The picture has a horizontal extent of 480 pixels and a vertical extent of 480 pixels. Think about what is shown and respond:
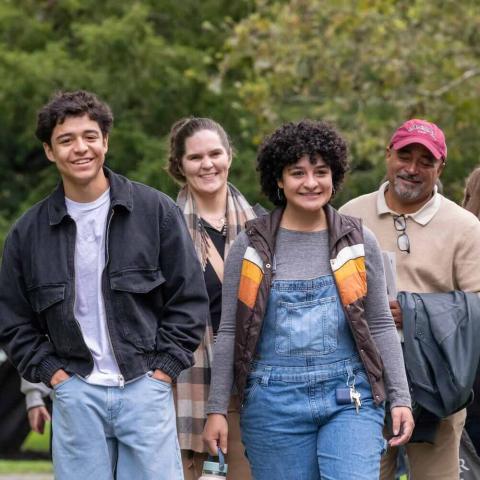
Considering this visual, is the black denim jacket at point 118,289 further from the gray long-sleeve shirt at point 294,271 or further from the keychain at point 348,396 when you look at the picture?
the keychain at point 348,396

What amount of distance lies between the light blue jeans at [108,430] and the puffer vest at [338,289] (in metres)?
0.43

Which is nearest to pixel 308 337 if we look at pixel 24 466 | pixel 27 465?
pixel 24 466

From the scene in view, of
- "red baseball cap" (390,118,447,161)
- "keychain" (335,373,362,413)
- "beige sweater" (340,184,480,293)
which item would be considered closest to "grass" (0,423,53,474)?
"beige sweater" (340,184,480,293)

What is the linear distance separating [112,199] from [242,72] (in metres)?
17.7

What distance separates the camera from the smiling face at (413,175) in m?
6.50

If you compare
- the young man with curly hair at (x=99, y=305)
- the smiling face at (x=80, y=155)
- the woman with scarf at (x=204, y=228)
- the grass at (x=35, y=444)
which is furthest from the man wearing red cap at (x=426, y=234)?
the grass at (x=35, y=444)

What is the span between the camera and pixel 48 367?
213 inches

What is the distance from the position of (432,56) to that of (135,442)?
12.6 m

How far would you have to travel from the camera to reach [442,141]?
21.3 ft

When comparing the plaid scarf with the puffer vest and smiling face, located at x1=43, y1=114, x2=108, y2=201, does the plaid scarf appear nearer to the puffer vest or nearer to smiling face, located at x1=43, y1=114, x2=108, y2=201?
the puffer vest

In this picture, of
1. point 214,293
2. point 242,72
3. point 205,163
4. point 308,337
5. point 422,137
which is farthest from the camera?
point 242,72

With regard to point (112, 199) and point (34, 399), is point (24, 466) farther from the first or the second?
point (112, 199)

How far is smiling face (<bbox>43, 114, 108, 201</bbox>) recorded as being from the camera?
547cm

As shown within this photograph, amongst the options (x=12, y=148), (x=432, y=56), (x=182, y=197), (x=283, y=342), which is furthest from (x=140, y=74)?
(x=283, y=342)
